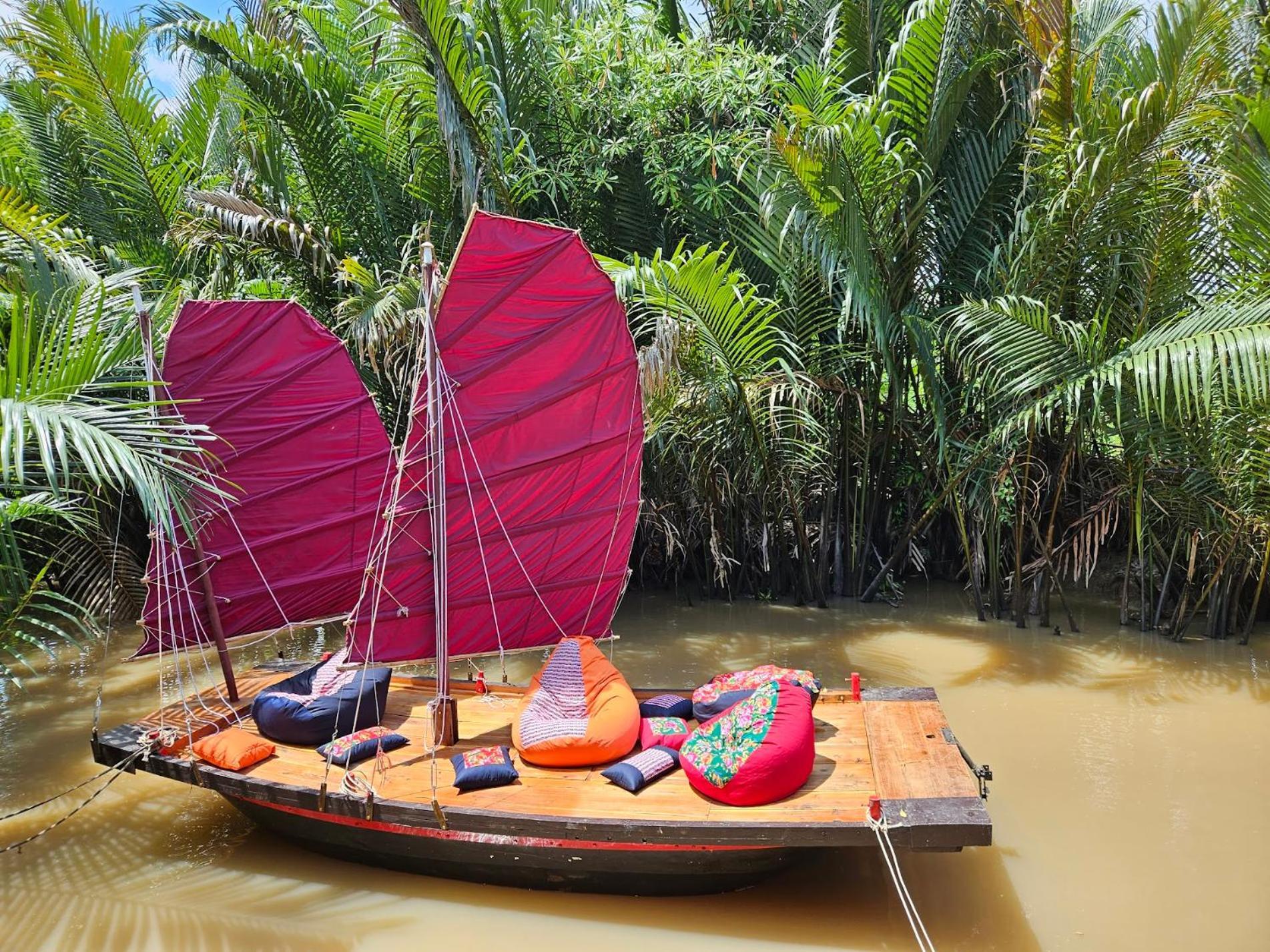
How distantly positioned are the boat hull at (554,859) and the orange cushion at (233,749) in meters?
0.29

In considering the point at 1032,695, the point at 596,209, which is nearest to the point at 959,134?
the point at 596,209

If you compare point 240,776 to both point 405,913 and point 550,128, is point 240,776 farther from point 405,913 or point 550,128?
point 550,128

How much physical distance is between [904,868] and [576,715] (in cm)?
145

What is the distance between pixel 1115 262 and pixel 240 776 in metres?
5.83

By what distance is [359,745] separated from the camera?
4.07 m

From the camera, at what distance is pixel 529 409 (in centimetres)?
469

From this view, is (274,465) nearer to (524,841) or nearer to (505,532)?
(505,532)

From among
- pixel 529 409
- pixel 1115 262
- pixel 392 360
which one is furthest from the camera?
pixel 392 360

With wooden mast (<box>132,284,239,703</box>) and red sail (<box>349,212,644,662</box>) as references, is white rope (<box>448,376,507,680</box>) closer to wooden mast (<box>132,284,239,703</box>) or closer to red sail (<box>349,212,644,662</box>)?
red sail (<box>349,212,644,662</box>)

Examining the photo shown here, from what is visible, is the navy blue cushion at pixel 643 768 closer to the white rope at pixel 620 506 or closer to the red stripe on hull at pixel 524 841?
the red stripe on hull at pixel 524 841

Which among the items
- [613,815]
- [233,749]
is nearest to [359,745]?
[233,749]

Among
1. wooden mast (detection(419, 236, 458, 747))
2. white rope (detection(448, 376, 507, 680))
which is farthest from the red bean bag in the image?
white rope (detection(448, 376, 507, 680))

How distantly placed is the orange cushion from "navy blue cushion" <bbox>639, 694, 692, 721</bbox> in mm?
1682

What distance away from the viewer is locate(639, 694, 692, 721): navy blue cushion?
14.1ft
